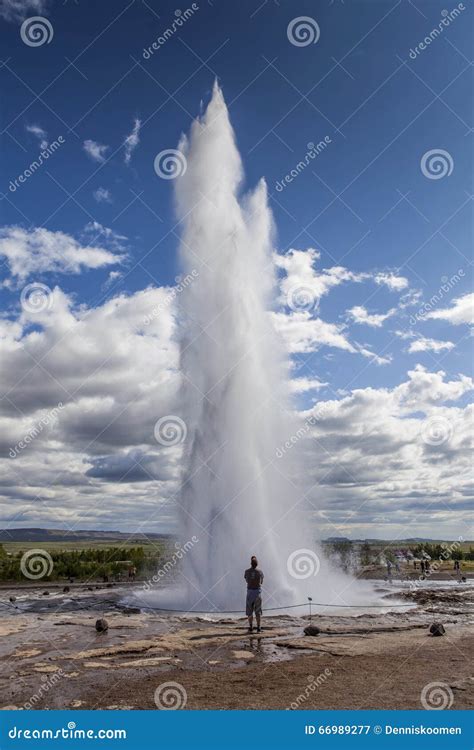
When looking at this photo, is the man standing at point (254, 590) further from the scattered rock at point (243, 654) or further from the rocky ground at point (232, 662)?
the scattered rock at point (243, 654)

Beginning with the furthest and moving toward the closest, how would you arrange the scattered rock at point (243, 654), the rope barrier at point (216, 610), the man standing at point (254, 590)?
1. the rope barrier at point (216, 610)
2. the man standing at point (254, 590)
3. the scattered rock at point (243, 654)

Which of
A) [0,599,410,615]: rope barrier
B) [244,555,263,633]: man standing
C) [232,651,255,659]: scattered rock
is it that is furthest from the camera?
[0,599,410,615]: rope barrier

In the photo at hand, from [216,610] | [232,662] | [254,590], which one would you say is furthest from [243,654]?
[216,610]

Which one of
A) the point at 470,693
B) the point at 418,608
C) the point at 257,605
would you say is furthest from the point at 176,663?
the point at 418,608

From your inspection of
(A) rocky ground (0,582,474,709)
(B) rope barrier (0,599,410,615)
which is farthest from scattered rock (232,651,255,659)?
(B) rope barrier (0,599,410,615)

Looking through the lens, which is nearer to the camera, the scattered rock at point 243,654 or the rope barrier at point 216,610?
the scattered rock at point 243,654

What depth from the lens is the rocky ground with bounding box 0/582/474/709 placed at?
833cm

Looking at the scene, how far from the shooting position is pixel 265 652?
1141cm

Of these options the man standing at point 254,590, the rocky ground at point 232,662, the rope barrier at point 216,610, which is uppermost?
the man standing at point 254,590

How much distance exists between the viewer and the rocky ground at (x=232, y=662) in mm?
8328

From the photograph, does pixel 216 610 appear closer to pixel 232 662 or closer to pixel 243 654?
pixel 243 654

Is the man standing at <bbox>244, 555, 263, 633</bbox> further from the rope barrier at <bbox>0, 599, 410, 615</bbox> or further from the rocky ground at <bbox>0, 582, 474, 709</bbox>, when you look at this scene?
the rope barrier at <bbox>0, 599, 410, 615</bbox>

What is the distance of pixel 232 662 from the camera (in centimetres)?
1057

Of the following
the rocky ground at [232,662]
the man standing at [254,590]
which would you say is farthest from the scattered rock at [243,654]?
the man standing at [254,590]
